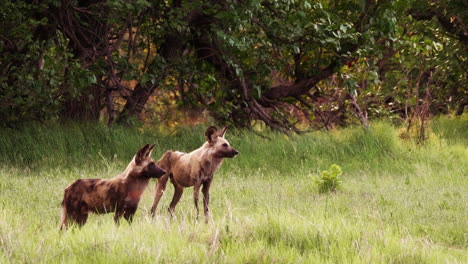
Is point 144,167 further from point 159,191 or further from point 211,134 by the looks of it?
point 159,191

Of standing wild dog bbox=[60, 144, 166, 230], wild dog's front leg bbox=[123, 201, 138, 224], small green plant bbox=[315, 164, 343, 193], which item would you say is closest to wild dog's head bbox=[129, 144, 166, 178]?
standing wild dog bbox=[60, 144, 166, 230]

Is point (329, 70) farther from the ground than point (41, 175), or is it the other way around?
point (329, 70)

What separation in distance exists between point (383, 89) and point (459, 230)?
13.7m

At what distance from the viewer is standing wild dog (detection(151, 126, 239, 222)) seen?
725 centimetres

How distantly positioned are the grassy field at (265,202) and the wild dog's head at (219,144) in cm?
64

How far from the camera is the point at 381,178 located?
41.1 ft

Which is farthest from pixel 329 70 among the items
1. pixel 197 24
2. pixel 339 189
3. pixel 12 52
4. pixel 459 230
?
pixel 459 230

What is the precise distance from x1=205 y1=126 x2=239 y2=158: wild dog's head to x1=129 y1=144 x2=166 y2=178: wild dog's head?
978 millimetres

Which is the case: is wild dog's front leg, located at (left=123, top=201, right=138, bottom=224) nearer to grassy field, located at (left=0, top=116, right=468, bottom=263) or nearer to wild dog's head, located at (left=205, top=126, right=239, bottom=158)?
grassy field, located at (left=0, top=116, right=468, bottom=263)

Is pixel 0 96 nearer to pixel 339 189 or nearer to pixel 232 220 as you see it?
pixel 339 189

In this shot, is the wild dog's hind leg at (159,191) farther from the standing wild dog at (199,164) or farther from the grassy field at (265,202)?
the grassy field at (265,202)

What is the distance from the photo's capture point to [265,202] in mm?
9703

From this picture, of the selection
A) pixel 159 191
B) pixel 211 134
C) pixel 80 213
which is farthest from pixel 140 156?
pixel 159 191

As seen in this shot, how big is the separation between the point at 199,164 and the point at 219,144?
0.32 metres
